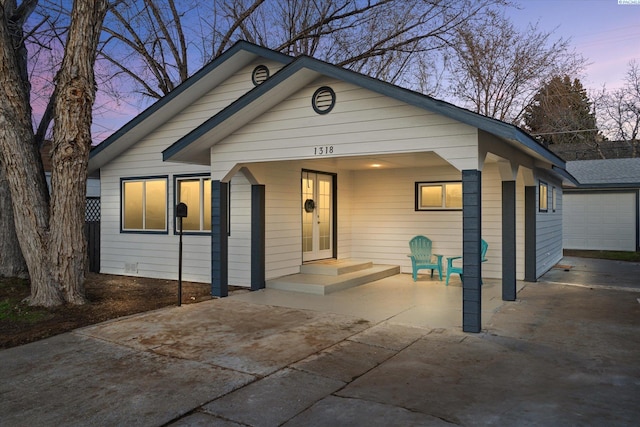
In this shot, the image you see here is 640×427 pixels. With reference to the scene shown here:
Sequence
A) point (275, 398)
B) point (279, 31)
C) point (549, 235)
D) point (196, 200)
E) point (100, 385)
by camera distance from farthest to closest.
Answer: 1. point (279, 31)
2. point (549, 235)
3. point (196, 200)
4. point (100, 385)
5. point (275, 398)

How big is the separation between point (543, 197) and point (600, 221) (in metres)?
7.48

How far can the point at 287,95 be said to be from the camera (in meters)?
7.12

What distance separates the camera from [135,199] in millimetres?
10695

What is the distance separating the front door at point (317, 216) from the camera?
32.4 feet

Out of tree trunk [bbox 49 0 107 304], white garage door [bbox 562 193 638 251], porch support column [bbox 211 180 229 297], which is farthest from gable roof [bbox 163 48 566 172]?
white garage door [bbox 562 193 638 251]

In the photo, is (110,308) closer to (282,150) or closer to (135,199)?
(282,150)

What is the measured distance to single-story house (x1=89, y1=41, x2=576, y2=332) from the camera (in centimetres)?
615

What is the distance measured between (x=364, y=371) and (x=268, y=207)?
4.94 metres

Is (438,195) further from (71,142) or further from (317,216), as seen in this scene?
(71,142)

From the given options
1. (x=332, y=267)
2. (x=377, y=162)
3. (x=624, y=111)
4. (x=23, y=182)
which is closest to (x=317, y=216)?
(x=332, y=267)

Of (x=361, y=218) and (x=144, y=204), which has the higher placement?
(x=144, y=204)

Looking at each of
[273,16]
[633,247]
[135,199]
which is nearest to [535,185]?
[135,199]

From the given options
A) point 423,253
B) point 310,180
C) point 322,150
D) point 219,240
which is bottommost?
point 423,253

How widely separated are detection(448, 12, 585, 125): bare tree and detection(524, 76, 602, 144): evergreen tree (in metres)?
0.63
